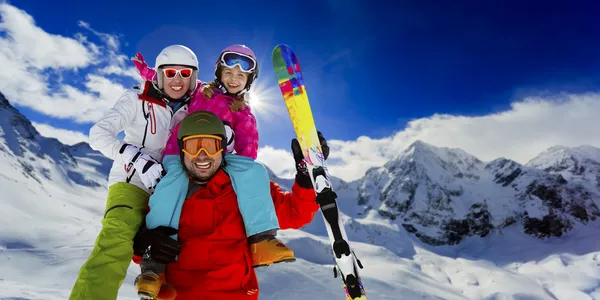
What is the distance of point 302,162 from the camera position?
3957 millimetres

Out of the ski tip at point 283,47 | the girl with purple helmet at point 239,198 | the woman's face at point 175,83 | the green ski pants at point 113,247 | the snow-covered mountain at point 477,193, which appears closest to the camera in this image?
the green ski pants at point 113,247

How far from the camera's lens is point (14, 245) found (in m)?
25.3

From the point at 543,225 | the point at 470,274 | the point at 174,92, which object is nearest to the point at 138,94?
the point at 174,92

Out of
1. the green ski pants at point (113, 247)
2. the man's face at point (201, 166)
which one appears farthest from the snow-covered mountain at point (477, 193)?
the green ski pants at point (113, 247)

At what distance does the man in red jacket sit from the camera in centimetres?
293

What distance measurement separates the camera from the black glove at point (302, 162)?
386 centimetres

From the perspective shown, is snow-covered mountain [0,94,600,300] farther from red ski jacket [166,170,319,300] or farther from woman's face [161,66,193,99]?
red ski jacket [166,170,319,300]

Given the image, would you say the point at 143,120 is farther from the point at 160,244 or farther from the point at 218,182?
the point at 160,244

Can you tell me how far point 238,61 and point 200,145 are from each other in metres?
1.29

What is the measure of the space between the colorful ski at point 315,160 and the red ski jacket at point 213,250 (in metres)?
0.89

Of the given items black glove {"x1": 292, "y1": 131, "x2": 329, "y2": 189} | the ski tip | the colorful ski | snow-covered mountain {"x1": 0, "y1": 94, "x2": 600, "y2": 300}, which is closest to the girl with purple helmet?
black glove {"x1": 292, "y1": 131, "x2": 329, "y2": 189}

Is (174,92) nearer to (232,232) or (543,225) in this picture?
(232,232)

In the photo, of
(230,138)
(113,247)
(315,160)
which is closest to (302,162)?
(315,160)

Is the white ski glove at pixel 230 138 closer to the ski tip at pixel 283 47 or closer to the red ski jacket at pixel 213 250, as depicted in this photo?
the red ski jacket at pixel 213 250
